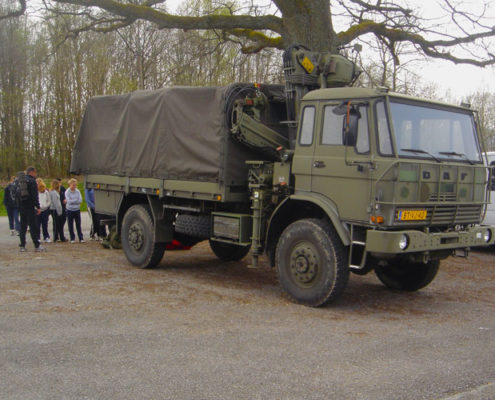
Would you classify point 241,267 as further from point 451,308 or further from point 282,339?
point 282,339

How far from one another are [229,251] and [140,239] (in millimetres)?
2056

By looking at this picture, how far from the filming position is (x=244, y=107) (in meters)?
9.02

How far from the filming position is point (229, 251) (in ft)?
39.1

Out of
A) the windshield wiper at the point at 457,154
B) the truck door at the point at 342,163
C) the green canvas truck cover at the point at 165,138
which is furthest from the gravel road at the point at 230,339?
the windshield wiper at the point at 457,154

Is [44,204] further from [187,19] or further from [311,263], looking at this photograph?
[311,263]

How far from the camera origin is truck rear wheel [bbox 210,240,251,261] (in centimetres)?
1184

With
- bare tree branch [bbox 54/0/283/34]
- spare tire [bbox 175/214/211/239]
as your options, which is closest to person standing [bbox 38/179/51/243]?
bare tree branch [bbox 54/0/283/34]

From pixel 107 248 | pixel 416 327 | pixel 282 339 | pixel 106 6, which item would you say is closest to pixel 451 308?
pixel 416 327

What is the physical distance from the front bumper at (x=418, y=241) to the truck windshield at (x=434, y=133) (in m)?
1.00

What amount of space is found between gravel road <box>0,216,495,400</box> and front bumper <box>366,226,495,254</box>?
931mm

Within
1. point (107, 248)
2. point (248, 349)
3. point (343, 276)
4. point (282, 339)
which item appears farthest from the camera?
point (107, 248)

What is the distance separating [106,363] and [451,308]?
199 inches

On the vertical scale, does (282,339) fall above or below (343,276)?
below

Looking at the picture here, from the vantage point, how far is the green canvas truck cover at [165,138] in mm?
9039
